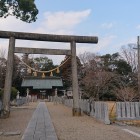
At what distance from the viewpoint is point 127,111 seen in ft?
43.8

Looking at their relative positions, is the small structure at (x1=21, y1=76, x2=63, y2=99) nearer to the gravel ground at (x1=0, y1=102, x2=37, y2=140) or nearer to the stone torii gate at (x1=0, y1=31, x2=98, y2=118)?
the stone torii gate at (x1=0, y1=31, x2=98, y2=118)

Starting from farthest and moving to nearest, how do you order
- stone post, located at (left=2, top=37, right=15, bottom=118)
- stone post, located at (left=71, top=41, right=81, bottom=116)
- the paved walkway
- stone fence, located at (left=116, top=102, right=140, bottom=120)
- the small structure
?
the small structure → stone post, located at (left=71, top=41, right=81, bottom=116) → stone post, located at (left=2, top=37, right=15, bottom=118) → stone fence, located at (left=116, top=102, right=140, bottom=120) → the paved walkway

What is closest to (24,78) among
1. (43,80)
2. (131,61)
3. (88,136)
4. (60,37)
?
(43,80)

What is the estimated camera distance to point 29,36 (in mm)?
16953

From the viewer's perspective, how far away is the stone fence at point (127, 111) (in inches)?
523

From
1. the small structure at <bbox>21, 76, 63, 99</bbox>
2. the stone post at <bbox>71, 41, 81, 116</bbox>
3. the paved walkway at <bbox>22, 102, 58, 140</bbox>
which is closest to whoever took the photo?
the paved walkway at <bbox>22, 102, 58, 140</bbox>

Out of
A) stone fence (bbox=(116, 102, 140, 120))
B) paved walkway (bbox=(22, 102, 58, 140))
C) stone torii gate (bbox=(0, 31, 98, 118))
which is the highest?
stone torii gate (bbox=(0, 31, 98, 118))

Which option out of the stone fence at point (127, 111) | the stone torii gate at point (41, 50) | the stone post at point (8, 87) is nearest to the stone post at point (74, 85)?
the stone torii gate at point (41, 50)

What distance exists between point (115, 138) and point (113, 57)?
184 feet

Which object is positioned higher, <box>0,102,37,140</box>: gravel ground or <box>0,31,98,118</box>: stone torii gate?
<box>0,31,98,118</box>: stone torii gate

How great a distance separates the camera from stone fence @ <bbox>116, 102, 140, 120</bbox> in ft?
43.6

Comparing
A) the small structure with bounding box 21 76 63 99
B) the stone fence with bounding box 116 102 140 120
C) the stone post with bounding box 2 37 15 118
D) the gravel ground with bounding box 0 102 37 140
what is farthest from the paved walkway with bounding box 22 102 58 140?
the small structure with bounding box 21 76 63 99

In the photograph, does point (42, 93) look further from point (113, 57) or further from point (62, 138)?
point (62, 138)

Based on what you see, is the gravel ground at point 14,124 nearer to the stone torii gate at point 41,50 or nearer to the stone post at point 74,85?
the stone torii gate at point 41,50
